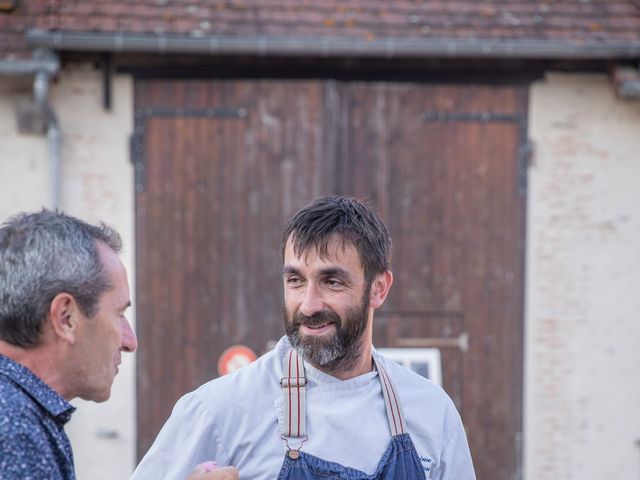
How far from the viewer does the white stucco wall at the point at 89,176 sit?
24.1ft

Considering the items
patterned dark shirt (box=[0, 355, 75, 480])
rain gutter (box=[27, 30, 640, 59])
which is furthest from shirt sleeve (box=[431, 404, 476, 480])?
rain gutter (box=[27, 30, 640, 59])

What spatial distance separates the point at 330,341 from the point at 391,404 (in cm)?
27

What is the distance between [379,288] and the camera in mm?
3248

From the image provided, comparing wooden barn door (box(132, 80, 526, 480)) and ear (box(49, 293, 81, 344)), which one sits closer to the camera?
ear (box(49, 293, 81, 344))

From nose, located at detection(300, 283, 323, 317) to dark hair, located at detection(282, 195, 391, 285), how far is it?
113 millimetres

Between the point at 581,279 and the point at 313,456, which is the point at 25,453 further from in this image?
the point at 581,279

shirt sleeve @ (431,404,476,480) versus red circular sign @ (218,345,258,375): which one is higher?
shirt sleeve @ (431,404,476,480)

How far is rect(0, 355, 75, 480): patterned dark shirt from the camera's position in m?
2.15

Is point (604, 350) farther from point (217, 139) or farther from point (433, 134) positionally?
point (217, 139)

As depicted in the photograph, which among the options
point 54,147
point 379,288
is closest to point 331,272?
point 379,288

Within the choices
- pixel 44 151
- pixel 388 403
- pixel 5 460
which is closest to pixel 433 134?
pixel 44 151

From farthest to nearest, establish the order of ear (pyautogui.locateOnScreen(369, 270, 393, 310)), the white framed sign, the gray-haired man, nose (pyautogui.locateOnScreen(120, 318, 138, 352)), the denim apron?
the white framed sign, ear (pyautogui.locateOnScreen(369, 270, 393, 310)), the denim apron, nose (pyautogui.locateOnScreen(120, 318, 138, 352)), the gray-haired man

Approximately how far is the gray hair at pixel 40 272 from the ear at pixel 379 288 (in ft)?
3.28

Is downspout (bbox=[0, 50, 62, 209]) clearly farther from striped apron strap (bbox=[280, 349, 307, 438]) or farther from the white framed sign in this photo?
striped apron strap (bbox=[280, 349, 307, 438])
